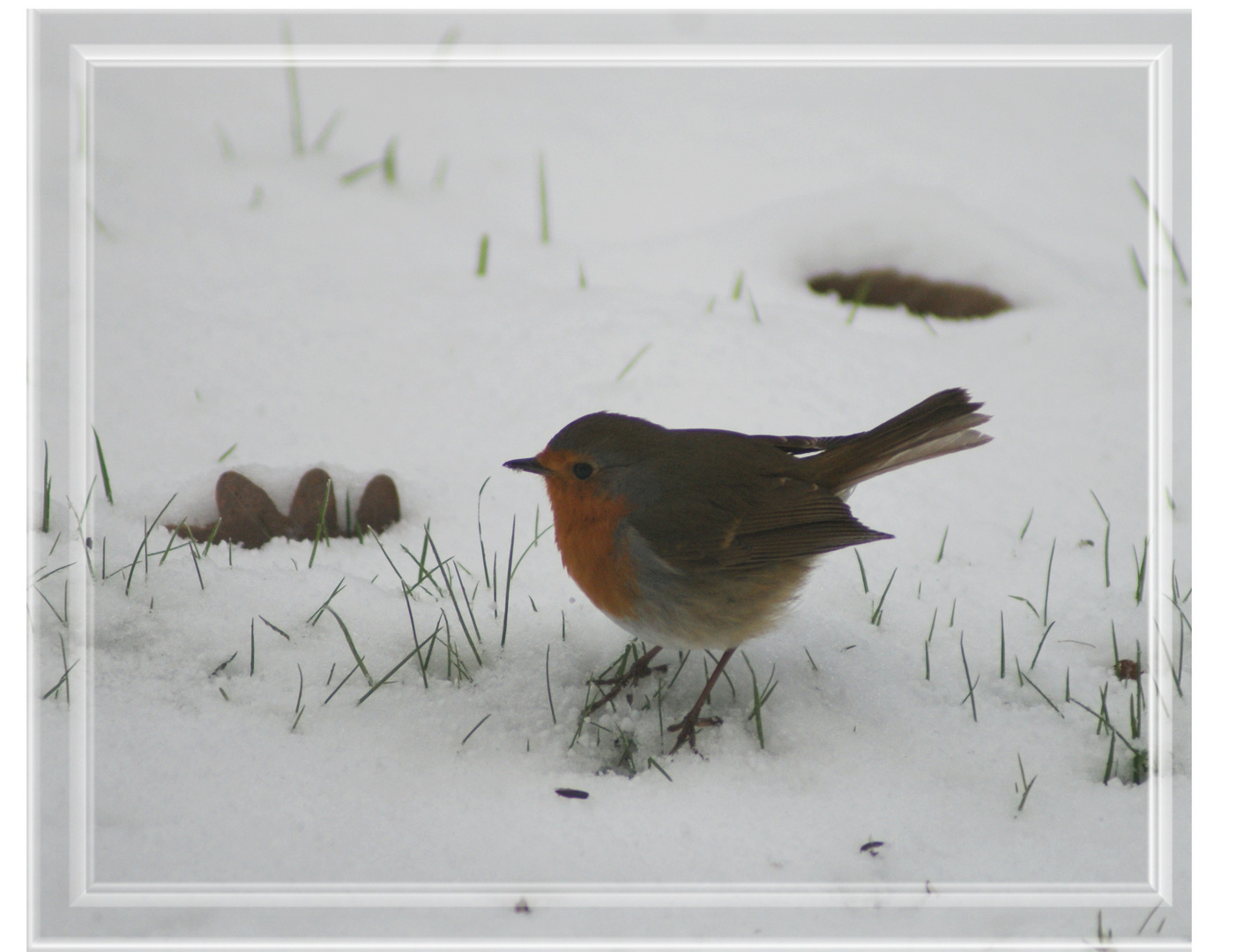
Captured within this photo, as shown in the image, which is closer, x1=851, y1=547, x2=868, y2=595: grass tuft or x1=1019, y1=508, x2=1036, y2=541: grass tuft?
x1=851, y1=547, x2=868, y2=595: grass tuft

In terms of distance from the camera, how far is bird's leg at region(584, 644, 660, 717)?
2.52 m

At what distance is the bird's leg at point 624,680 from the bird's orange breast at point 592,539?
197mm

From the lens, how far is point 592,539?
2.62m

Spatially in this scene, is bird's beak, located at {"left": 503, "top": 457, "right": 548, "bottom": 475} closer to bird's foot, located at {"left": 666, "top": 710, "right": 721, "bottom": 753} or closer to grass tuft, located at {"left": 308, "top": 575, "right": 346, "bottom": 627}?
grass tuft, located at {"left": 308, "top": 575, "right": 346, "bottom": 627}

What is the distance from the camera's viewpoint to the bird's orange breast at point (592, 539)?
8.30ft

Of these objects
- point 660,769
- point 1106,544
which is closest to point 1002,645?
point 1106,544

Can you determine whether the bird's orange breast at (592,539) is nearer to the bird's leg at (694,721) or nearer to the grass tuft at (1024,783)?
the bird's leg at (694,721)

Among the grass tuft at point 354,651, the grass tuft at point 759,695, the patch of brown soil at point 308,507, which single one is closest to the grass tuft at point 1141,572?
the grass tuft at point 759,695

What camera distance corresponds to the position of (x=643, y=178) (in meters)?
5.30

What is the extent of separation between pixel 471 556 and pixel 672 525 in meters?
0.91

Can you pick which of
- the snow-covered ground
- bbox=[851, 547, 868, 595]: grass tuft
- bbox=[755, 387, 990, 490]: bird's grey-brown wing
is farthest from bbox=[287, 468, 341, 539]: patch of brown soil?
bbox=[851, 547, 868, 595]: grass tuft

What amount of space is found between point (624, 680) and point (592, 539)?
391 mm

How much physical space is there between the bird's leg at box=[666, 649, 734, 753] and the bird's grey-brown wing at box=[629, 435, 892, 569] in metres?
0.29

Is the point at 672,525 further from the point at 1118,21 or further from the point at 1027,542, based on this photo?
the point at 1118,21
